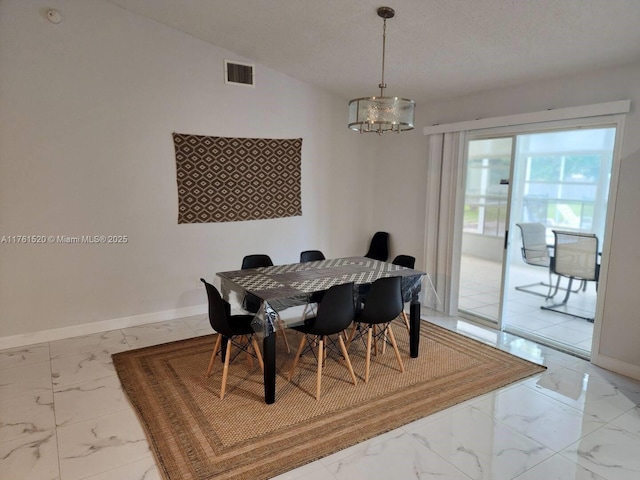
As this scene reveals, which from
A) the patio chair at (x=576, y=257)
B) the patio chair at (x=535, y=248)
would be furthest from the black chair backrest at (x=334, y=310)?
the patio chair at (x=535, y=248)

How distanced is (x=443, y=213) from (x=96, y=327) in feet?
12.6

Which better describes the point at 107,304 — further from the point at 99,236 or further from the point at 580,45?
the point at 580,45

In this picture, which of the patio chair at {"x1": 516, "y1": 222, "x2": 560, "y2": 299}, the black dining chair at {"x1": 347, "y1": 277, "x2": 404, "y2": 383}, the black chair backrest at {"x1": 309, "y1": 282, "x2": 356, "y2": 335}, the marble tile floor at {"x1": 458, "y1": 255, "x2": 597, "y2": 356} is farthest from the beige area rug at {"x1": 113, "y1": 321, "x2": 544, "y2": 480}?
the patio chair at {"x1": 516, "y1": 222, "x2": 560, "y2": 299}

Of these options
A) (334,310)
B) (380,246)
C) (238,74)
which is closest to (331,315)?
(334,310)

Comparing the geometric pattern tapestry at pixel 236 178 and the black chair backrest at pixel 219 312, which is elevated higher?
the geometric pattern tapestry at pixel 236 178

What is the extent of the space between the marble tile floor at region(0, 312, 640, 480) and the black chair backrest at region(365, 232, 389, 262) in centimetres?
253

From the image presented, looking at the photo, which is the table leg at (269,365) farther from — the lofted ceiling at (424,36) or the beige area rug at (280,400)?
the lofted ceiling at (424,36)

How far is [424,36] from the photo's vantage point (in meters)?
3.28

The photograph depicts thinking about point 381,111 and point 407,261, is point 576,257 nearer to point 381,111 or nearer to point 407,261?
point 407,261

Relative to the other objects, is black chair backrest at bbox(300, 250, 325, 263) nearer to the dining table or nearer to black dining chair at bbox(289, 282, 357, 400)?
the dining table

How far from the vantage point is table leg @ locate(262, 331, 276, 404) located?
262cm

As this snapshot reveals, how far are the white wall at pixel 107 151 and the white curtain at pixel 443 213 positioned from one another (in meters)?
1.75

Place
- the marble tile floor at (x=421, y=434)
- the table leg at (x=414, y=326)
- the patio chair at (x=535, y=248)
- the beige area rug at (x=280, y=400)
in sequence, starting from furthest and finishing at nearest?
the patio chair at (x=535, y=248) < the table leg at (x=414, y=326) < the beige area rug at (x=280, y=400) < the marble tile floor at (x=421, y=434)

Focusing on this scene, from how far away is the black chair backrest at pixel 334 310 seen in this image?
2721 millimetres
